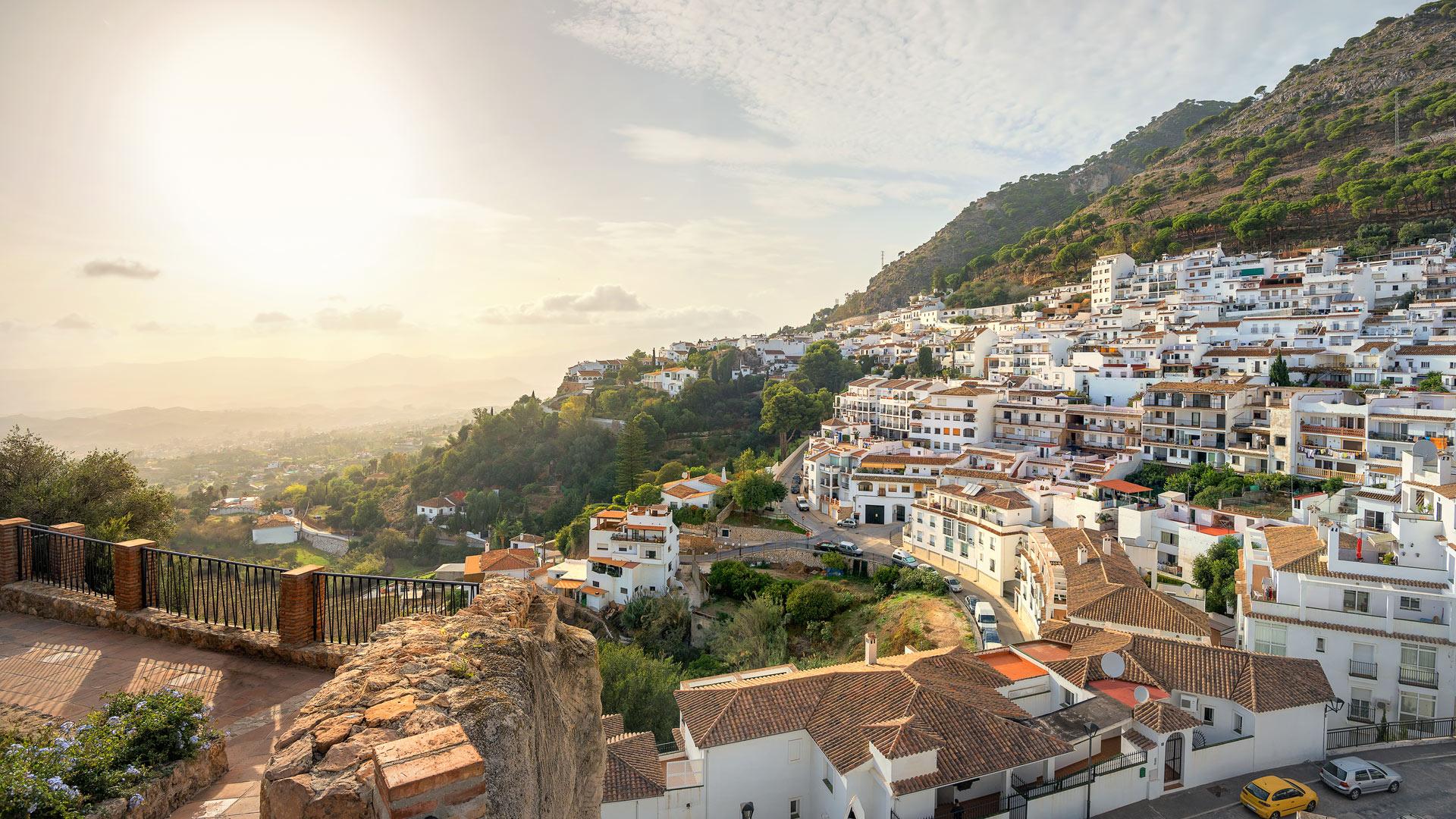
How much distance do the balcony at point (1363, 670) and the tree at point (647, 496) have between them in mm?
31621

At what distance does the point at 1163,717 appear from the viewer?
46.9 ft

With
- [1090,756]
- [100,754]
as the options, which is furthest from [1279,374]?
[100,754]

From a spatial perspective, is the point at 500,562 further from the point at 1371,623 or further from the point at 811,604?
the point at 1371,623

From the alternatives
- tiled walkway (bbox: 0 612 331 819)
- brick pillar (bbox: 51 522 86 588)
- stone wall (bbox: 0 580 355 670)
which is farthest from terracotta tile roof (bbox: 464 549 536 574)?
tiled walkway (bbox: 0 612 331 819)

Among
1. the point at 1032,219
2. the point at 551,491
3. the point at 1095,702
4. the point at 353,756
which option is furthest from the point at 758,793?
the point at 1032,219

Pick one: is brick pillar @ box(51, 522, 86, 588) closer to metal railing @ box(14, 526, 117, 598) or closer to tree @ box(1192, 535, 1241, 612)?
metal railing @ box(14, 526, 117, 598)

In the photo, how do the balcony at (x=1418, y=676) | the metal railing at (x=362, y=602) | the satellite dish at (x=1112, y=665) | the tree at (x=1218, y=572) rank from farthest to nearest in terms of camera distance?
the tree at (x=1218, y=572), the balcony at (x=1418, y=676), the satellite dish at (x=1112, y=665), the metal railing at (x=362, y=602)

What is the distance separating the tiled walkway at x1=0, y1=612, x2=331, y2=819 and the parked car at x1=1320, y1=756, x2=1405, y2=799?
732 inches

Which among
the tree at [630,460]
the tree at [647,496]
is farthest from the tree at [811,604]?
the tree at [630,460]

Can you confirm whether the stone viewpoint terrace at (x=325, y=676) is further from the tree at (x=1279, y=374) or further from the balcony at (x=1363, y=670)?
the tree at (x=1279, y=374)

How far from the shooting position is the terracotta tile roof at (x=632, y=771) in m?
13.4

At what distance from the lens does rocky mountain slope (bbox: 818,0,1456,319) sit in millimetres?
59375

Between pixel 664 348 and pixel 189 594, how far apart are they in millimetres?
88190

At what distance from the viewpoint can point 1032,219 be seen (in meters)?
116
